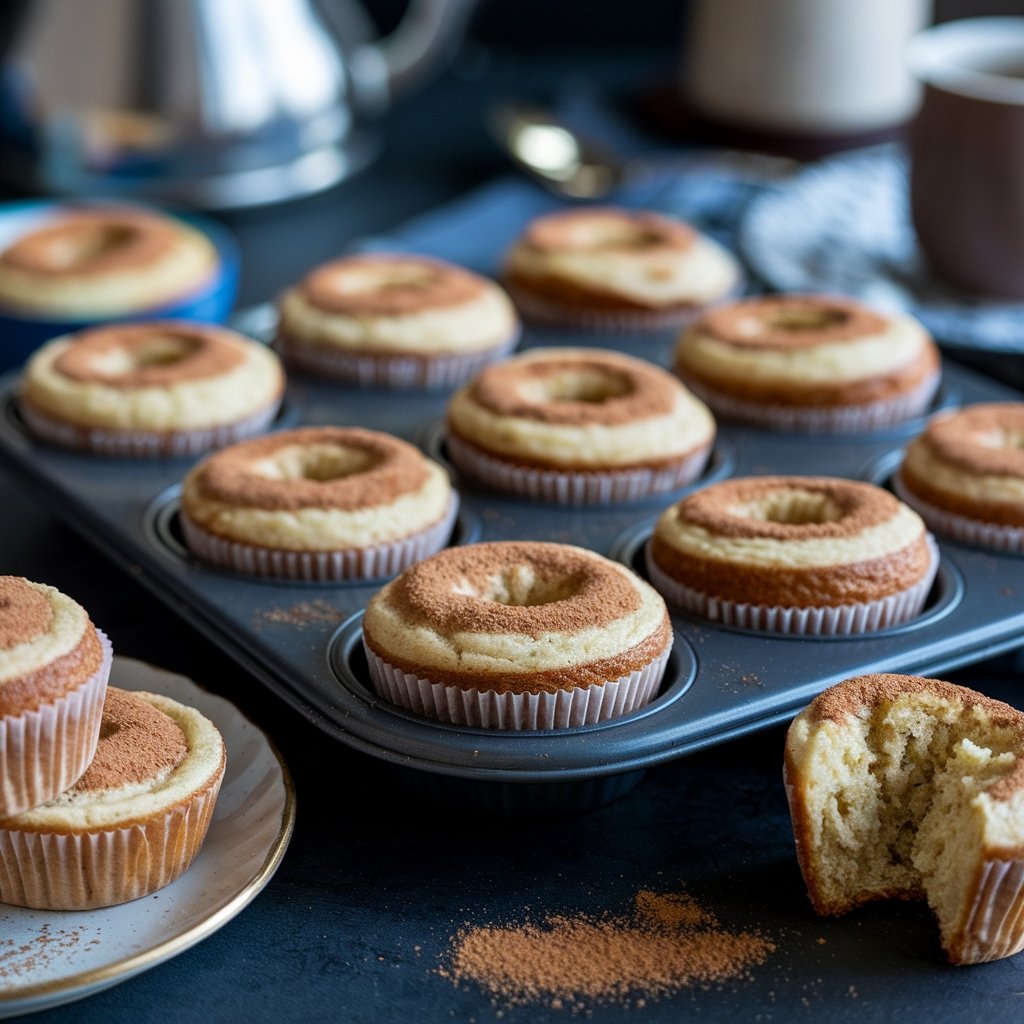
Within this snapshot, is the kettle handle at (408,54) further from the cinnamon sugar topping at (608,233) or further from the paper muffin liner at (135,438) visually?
the paper muffin liner at (135,438)

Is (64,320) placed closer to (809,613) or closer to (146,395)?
(146,395)

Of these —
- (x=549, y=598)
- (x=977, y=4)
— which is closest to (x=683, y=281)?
(x=549, y=598)

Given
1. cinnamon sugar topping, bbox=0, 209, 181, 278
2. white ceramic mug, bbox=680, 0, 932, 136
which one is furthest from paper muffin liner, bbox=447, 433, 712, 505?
white ceramic mug, bbox=680, 0, 932, 136

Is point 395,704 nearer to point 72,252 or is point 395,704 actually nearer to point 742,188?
point 72,252

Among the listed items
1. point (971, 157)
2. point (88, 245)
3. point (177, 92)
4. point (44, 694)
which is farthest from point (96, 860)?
point (177, 92)

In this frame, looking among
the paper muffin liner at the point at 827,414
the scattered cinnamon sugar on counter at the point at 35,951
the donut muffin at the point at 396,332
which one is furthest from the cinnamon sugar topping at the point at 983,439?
the scattered cinnamon sugar on counter at the point at 35,951

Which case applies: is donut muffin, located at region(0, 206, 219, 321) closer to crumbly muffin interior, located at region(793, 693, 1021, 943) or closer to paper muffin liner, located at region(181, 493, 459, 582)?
paper muffin liner, located at region(181, 493, 459, 582)
